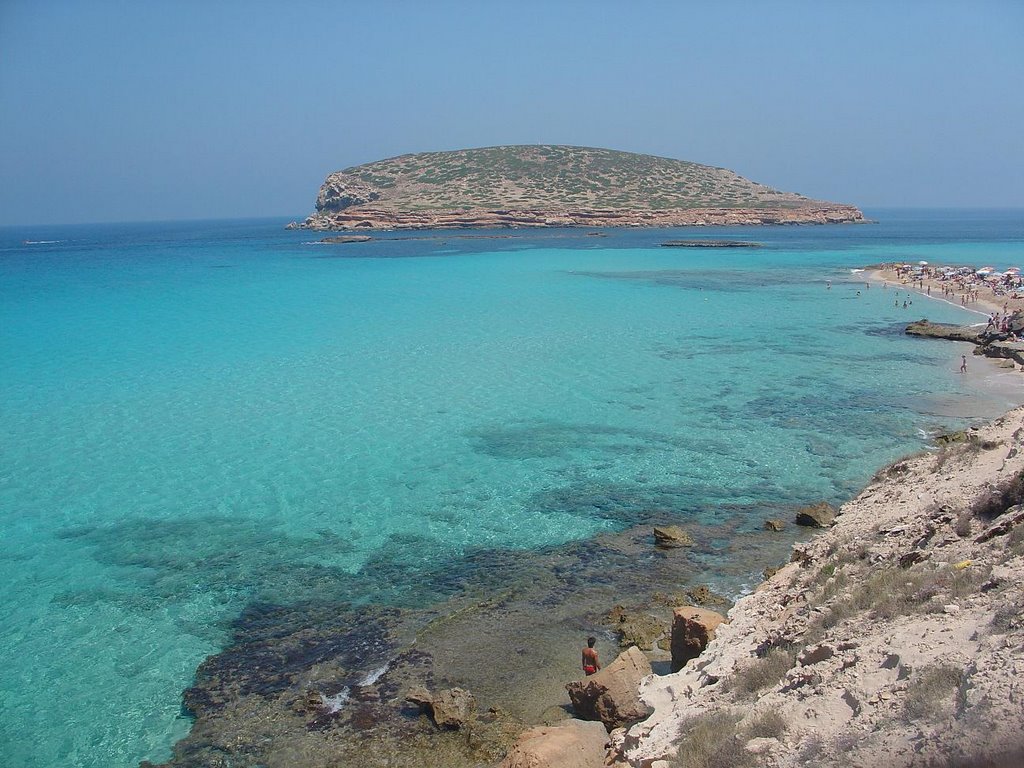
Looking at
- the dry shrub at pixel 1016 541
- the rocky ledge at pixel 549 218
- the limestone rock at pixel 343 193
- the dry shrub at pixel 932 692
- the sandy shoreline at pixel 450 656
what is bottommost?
the sandy shoreline at pixel 450 656

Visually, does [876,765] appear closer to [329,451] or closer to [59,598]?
[59,598]

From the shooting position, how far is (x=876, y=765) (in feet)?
17.6

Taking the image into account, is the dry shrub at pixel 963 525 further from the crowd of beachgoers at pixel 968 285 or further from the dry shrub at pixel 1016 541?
the crowd of beachgoers at pixel 968 285

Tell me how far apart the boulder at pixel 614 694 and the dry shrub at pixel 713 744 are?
1899 millimetres

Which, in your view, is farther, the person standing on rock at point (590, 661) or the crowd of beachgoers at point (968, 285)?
the crowd of beachgoers at point (968, 285)

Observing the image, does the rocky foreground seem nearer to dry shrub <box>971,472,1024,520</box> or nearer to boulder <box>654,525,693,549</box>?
dry shrub <box>971,472,1024,520</box>

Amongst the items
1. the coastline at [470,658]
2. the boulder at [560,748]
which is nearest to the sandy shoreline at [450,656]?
the coastline at [470,658]

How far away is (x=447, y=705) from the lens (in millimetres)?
9906

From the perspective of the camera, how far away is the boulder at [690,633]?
33.2ft

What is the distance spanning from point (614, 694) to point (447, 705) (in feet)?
7.38

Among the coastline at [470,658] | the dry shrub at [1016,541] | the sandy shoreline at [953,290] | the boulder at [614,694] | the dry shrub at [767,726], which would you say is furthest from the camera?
the sandy shoreline at [953,290]

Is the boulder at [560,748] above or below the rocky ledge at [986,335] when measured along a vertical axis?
below

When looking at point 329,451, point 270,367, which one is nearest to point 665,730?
point 329,451

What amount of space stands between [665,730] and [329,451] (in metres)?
14.9
